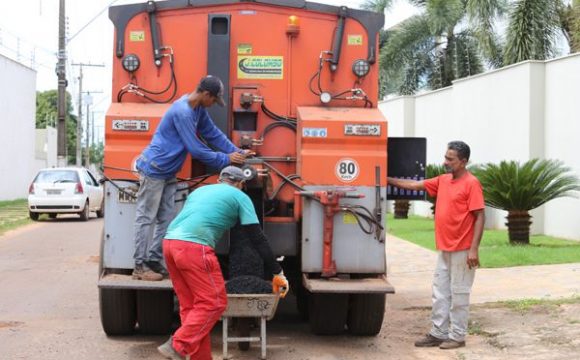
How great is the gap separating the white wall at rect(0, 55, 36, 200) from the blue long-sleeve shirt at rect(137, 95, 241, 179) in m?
31.5

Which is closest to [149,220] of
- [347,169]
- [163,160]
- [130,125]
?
[163,160]

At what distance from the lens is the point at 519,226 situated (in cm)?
1573

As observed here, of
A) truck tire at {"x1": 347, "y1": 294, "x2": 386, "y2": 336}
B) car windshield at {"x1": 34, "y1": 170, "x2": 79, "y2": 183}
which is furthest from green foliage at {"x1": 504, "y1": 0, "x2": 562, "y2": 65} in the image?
truck tire at {"x1": 347, "y1": 294, "x2": 386, "y2": 336}

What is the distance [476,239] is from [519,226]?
340 inches

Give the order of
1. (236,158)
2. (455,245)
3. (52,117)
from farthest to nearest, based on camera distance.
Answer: (52,117) → (455,245) → (236,158)

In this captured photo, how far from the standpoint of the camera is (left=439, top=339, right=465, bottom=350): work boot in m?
7.68

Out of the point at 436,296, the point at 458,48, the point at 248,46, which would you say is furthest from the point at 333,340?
the point at 458,48

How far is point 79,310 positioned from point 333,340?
321cm

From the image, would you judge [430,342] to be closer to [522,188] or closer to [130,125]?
[130,125]

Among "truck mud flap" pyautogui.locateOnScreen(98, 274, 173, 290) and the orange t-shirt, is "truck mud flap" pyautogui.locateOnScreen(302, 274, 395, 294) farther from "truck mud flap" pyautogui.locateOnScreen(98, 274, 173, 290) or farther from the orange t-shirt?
"truck mud flap" pyautogui.locateOnScreen(98, 274, 173, 290)

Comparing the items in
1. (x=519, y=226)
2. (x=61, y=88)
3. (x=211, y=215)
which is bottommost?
(x=519, y=226)

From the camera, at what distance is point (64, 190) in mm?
23828

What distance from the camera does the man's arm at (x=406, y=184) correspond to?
26.0ft

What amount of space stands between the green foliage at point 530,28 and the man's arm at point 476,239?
17.4 metres
